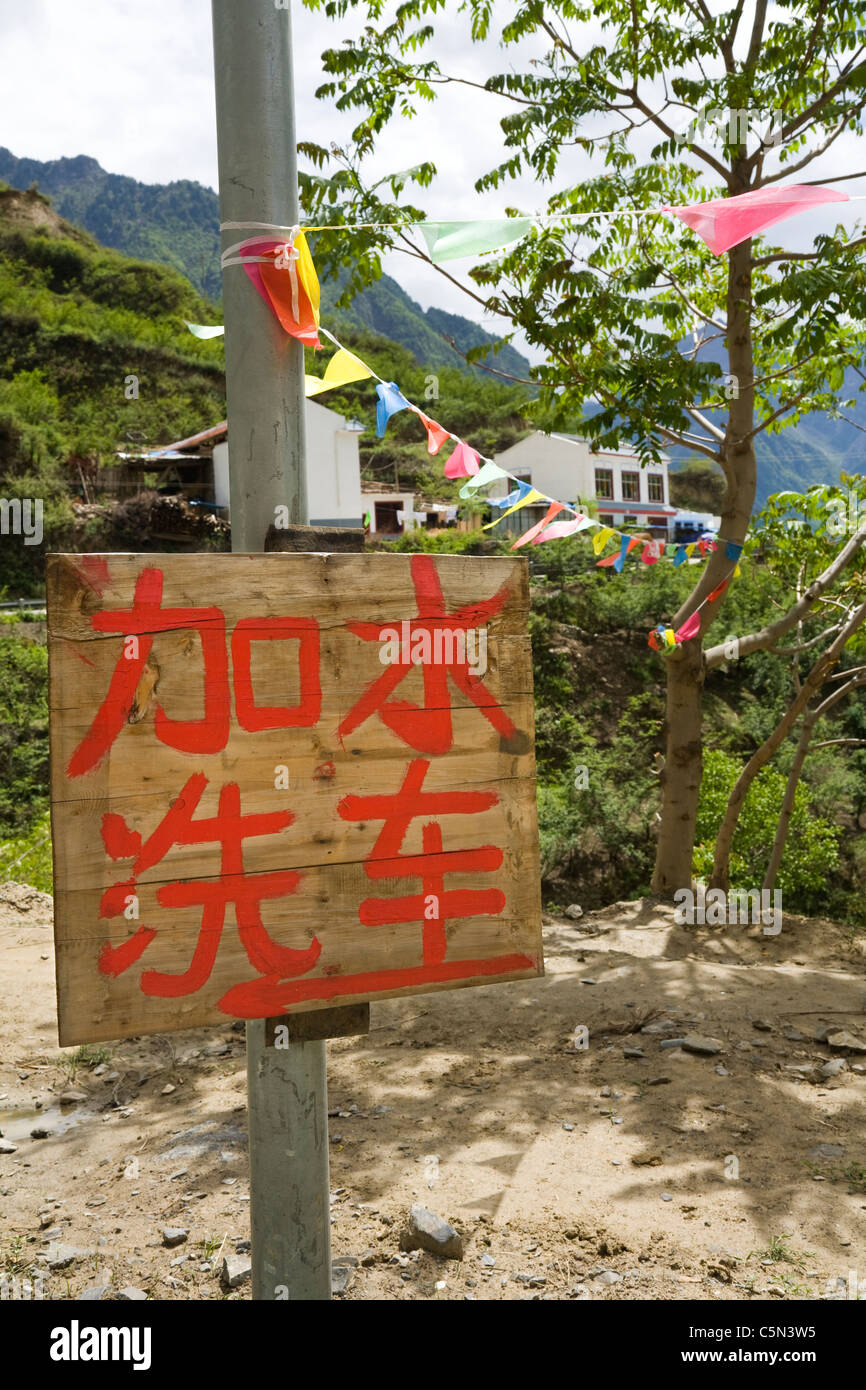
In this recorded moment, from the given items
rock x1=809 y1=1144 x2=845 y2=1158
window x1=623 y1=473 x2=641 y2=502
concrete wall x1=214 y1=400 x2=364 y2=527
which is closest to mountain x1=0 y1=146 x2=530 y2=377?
window x1=623 y1=473 x2=641 y2=502

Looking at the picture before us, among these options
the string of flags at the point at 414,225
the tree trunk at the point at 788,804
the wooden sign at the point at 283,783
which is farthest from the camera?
the tree trunk at the point at 788,804

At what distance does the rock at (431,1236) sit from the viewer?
116 inches

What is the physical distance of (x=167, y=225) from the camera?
12888 cm

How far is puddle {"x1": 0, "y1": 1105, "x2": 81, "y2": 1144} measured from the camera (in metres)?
4.36

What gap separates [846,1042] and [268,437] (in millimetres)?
4320

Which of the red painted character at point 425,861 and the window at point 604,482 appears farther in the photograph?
the window at point 604,482

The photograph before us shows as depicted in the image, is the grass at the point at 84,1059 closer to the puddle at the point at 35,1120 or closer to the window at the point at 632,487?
the puddle at the point at 35,1120

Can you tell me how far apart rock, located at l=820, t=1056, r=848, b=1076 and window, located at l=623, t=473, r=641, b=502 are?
36078 millimetres

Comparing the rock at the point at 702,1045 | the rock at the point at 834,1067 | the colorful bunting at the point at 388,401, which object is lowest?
the rock at the point at 834,1067

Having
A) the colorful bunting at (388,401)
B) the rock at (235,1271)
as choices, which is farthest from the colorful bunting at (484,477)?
the rock at (235,1271)

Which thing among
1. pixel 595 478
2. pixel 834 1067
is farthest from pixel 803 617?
pixel 595 478

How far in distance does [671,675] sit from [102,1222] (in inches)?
228

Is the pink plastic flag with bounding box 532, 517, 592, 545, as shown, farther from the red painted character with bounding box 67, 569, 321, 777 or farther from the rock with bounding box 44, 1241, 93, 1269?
the red painted character with bounding box 67, 569, 321, 777

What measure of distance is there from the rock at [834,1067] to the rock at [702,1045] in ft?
1.48
